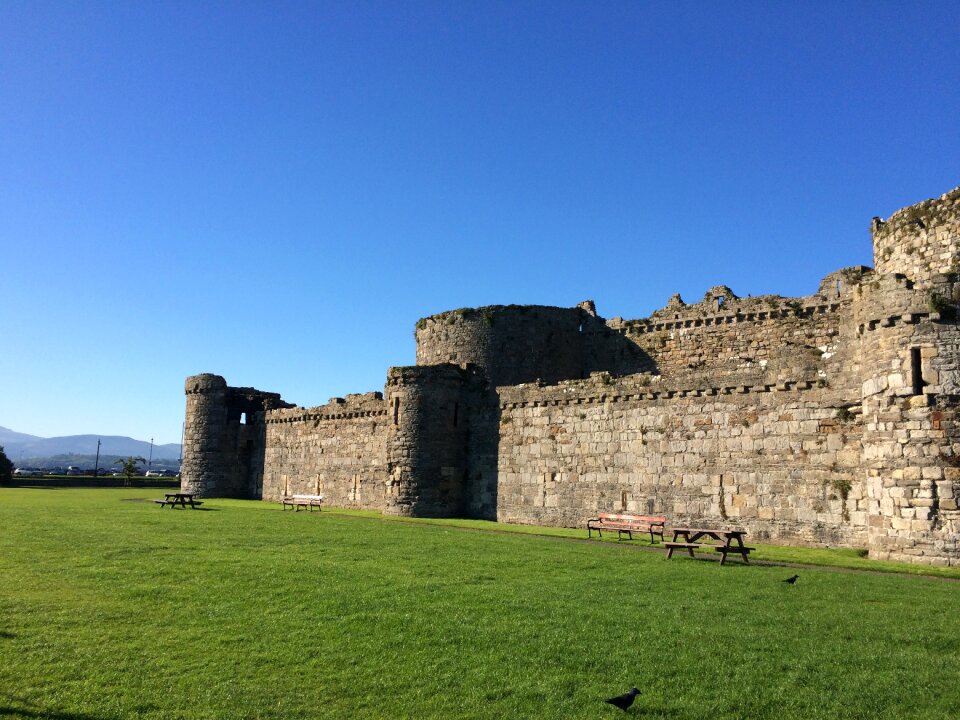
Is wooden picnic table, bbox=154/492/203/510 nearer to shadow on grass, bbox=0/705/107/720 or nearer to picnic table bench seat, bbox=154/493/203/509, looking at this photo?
picnic table bench seat, bbox=154/493/203/509

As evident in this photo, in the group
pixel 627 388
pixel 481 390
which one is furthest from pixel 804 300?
pixel 481 390

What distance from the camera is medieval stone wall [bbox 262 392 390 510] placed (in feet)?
111

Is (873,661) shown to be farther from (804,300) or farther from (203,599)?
(804,300)

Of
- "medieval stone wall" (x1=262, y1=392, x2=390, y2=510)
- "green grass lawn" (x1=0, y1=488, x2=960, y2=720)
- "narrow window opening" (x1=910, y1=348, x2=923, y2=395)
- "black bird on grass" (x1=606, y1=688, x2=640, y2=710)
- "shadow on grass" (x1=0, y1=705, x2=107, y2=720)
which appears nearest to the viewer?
Answer: "shadow on grass" (x1=0, y1=705, x2=107, y2=720)

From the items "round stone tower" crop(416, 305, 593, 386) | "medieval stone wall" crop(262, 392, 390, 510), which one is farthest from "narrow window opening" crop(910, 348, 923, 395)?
"medieval stone wall" crop(262, 392, 390, 510)

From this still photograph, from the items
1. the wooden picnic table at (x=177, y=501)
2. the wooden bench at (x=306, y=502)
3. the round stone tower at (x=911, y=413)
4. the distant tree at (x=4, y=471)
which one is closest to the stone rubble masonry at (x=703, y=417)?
the round stone tower at (x=911, y=413)

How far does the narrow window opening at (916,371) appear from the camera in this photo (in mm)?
16281

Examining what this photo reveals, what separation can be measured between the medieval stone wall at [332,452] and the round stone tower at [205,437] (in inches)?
121

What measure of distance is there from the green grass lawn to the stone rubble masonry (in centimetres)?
388

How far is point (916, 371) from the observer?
16.4 m

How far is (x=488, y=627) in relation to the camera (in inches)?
376

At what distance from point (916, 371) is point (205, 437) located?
118 feet

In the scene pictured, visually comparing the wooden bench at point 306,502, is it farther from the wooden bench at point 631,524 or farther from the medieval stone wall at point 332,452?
the wooden bench at point 631,524

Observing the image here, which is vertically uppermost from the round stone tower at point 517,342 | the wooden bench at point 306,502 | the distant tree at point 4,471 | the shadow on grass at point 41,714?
the round stone tower at point 517,342
